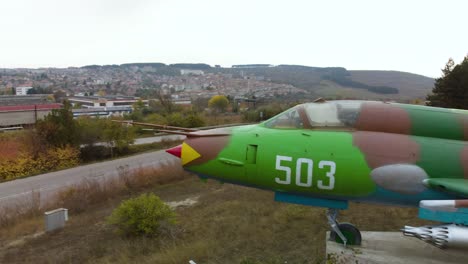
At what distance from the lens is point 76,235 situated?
1344 cm

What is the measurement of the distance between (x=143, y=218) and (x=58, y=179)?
19.3 meters

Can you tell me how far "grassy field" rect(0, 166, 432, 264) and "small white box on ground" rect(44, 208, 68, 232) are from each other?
0.35 m

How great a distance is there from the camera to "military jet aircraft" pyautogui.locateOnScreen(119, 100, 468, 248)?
692 cm

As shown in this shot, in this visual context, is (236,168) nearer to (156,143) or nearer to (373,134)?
(373,134)

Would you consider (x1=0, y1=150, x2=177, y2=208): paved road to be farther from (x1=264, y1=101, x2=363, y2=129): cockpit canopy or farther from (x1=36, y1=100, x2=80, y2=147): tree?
(x1=264, y1=101, x2=363, y2=129): cockpit canopy

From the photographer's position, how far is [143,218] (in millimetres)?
11984

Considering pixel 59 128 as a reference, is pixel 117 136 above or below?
below

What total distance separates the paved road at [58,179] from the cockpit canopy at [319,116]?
63.8 feet

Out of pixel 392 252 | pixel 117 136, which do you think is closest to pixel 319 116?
pixel 392 252

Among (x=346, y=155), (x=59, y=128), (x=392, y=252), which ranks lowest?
(x=59, y=128)

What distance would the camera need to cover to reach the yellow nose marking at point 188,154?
7414 millimetres

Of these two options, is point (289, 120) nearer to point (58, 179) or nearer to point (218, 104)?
point (58, 179)

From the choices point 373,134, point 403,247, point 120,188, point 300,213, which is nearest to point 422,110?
point 373,134

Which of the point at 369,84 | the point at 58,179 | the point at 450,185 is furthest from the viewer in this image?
the point at 369,84
